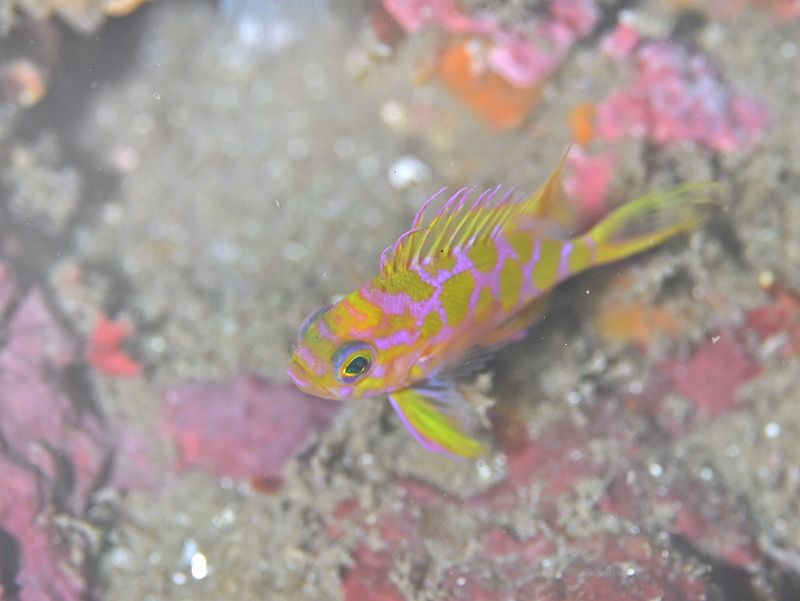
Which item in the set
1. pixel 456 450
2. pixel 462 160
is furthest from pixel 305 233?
pixel 456 450

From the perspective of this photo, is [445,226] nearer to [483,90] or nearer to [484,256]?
[484,256]

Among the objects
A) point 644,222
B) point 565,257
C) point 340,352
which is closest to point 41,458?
point 340,352

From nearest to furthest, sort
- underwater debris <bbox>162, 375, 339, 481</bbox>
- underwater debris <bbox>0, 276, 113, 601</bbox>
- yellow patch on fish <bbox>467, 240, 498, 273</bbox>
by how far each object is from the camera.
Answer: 1. yellow patch on fish <bbox>467, 240, 498, 273</bbox>
2. underwater debris <bbox>0, 276, 113, 601</bbox>
3. underwater debris <bbox>162, 375, 339, 481</bbox>

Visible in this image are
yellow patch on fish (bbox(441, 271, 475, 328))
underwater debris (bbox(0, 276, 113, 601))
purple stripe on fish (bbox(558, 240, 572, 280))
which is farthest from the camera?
underwater debris (bbox(0, 276, 113, 601))

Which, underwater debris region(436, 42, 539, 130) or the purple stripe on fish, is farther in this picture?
underwater debris region(436, 42, 539, 130)

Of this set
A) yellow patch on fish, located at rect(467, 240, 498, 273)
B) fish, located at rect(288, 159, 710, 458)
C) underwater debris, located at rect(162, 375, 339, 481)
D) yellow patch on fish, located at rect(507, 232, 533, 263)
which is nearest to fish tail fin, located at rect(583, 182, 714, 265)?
fish, located at rect(288, 159, 710, 458)

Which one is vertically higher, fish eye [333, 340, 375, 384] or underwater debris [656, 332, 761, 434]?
fish eye [333, 340, 375, 384]

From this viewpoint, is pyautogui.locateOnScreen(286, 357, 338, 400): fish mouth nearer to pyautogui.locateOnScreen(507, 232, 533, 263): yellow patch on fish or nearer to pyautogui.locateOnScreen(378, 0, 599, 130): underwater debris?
pyautogui.locateOnScreen(507, 232, 533, 263): yellow patch on fish
